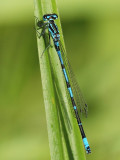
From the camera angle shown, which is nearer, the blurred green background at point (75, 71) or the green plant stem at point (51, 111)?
the green plant stem at point (51, 111)

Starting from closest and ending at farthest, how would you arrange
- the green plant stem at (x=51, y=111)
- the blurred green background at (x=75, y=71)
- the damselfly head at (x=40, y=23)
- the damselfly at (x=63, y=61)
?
the green plant stem at (x=51, y=111)
the damselfly at (x=63, y=61)
the damselfly head at (x=40, y=23)
the blurred green background at (x=75, y=71)

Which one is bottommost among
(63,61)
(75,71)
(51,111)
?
(51,111)

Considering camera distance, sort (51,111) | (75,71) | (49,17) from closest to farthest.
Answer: (51,111)
(49,17)
(75,71)

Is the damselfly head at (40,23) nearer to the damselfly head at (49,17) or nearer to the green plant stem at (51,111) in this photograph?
the damselfly head at (49,17)

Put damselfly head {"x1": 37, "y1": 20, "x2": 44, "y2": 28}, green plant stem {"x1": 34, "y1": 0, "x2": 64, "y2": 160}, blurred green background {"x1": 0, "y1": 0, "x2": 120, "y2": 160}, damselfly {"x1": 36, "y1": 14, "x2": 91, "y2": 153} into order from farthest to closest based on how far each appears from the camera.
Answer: blurred green background {"x1": 0, "y1": 0, "x2": 120, "y2": 160}, damselfly head {"x1": 37, "y1": 20, "x2": 44, "y2": 28}, damselfly {"x1": 36, "y1": 14, "x2": 91, "y2": 153}, green plant stem {"x1": 34, "y1": 0, "x2": 64, "y2": 160}

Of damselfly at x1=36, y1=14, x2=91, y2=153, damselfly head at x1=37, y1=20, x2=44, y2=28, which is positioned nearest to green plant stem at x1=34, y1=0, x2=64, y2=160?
damselfly at x1=36, y1=14, x2=91, y2=153

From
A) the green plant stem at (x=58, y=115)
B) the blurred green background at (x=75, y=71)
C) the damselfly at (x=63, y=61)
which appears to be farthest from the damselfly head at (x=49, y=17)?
the blurred green background at (x=75, y=71)

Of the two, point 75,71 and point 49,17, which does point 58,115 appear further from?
point 75,71

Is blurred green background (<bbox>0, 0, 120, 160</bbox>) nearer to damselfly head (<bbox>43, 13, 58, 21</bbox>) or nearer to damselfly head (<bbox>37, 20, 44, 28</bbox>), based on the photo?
damselfly head (<bbox>37, 20, 44, 28</bbox>)

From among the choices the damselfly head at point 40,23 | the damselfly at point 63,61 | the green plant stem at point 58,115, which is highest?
the damselfly head at point 40,23

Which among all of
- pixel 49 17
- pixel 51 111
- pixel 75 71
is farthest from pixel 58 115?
pixel 75 71
